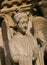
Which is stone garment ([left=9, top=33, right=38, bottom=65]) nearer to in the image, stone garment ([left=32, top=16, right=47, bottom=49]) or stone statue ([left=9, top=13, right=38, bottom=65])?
stone statue ([left=9, top=13, right=38, bottom=65])

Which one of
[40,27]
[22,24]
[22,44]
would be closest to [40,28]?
[40,27]

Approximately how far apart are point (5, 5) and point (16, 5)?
153mm

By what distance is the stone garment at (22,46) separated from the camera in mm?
8758

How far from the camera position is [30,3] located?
31.2 ft

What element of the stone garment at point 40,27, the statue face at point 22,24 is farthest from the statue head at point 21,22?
the stone garment at point 40,27

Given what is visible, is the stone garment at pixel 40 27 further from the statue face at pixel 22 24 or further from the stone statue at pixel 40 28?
the statue face at pixel 22 24

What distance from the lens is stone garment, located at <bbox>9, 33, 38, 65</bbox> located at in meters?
8.76

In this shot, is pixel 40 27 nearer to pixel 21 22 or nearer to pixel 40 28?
pixel 40 28

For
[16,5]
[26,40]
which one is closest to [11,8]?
[16,5]

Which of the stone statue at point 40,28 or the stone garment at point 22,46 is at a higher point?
the stone statue at point 40,28

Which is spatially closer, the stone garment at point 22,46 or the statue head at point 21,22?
the stone garment at point 22,46

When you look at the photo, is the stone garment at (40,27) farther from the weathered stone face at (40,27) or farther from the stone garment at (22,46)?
the stone garment at (22,46)

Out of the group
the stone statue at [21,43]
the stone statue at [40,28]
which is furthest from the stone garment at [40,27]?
the stone statue at [21,43]

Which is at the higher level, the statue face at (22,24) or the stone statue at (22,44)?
the statue face at (22,24)
